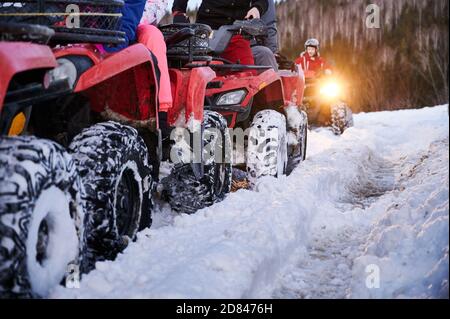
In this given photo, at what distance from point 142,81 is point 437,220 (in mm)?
1867

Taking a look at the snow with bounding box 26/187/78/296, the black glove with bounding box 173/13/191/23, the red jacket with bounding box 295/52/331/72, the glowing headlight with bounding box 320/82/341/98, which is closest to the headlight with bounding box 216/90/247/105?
the black glove with bounding box 173/13/191/23

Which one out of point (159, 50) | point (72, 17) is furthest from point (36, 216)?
point (159, 50)

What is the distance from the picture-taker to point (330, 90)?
41.6 feet

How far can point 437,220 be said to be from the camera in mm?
2836

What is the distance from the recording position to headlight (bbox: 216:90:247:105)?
552 cm

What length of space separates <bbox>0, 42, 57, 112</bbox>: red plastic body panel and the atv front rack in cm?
33

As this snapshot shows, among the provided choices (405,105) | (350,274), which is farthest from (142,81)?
(405,105)

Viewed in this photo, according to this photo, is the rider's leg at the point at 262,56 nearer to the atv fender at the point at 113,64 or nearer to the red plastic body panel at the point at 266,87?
the red plastic body panel at the point at 266,87

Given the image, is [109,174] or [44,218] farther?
[109,174]

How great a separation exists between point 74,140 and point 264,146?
9.00 ft

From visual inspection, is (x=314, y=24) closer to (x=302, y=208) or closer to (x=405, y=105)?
(x=405, y=105)

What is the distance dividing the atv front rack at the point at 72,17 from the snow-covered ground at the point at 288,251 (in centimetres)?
114

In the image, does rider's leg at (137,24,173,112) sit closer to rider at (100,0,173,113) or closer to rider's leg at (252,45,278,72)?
rider at (100,0,173,113)

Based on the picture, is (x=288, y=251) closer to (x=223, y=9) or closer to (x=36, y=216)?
(x=36, y=216)
